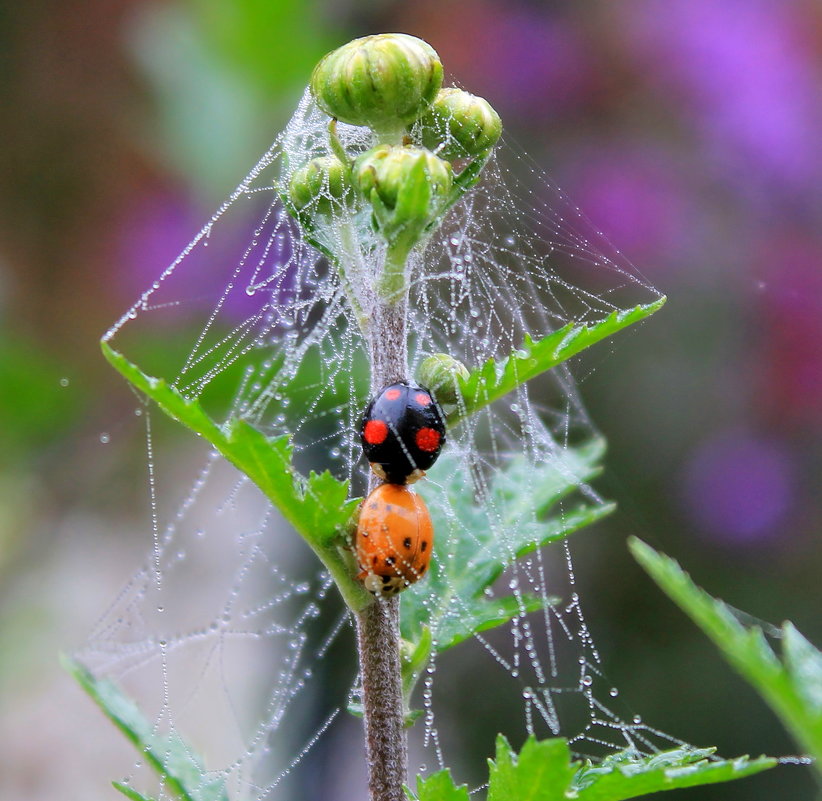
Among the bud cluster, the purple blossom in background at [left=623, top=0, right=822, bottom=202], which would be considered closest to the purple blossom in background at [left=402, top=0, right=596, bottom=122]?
the purple blossom in background at [left=623, top=0, right=822, bottom=202]

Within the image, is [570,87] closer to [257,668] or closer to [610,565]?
[610,565]

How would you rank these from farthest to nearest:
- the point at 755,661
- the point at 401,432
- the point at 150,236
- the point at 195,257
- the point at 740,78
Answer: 1. the point at 740,78
2. the point at 150,236
3. the point at 195,257
4. the point at 401,432
5. the point at 755,661

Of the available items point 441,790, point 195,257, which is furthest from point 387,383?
point 195,257

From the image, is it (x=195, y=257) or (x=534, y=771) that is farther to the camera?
(x=195, y=257)

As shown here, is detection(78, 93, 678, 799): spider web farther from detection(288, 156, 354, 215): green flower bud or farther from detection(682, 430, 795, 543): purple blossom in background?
detection(682, 430, 795, 543): purple blossom in background

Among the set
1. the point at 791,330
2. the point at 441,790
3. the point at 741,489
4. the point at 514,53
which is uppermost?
the point at 514,53

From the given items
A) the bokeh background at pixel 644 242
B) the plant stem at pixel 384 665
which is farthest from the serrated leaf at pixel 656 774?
the bokeh background at pixel 644 242

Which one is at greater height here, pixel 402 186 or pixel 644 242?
pixel 402 186

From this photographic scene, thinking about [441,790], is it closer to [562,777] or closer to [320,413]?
[562,777]
